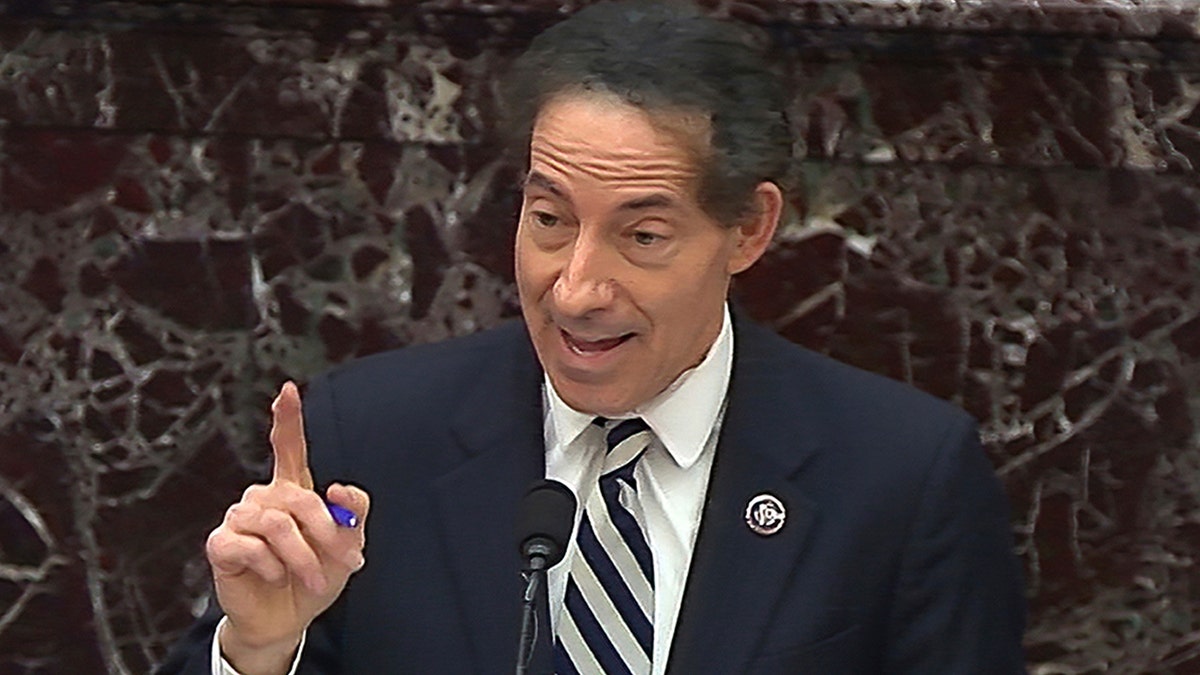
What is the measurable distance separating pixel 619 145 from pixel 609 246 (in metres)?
0.10

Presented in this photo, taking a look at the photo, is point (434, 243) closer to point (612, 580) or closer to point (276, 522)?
point (612, 580)

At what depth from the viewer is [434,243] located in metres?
2.53

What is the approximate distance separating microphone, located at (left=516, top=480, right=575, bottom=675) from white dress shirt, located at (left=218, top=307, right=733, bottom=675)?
33 cm

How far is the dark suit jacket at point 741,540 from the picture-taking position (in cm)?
199

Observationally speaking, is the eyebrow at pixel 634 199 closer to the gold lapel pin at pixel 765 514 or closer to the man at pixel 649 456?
the man at pixel 649 456

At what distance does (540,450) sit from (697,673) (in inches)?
11.8

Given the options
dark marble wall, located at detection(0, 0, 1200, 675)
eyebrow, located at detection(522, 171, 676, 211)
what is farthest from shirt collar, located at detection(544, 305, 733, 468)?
dark marble wall, located at detection(0, 0, 1200, 675)

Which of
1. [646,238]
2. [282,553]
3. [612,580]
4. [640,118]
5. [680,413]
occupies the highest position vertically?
[640,118]

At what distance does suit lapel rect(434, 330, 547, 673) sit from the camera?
1.98 meters

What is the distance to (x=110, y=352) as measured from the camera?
2539 millimetres

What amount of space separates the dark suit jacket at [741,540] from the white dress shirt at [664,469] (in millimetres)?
26

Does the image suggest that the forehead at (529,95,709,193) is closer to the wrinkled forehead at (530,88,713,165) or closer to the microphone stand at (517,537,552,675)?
the wrinkled forehead at (530,88,713,165)

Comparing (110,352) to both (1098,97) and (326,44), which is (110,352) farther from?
(1098,97)

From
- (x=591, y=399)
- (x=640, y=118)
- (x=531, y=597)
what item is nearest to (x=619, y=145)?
(x=640, y=118)
